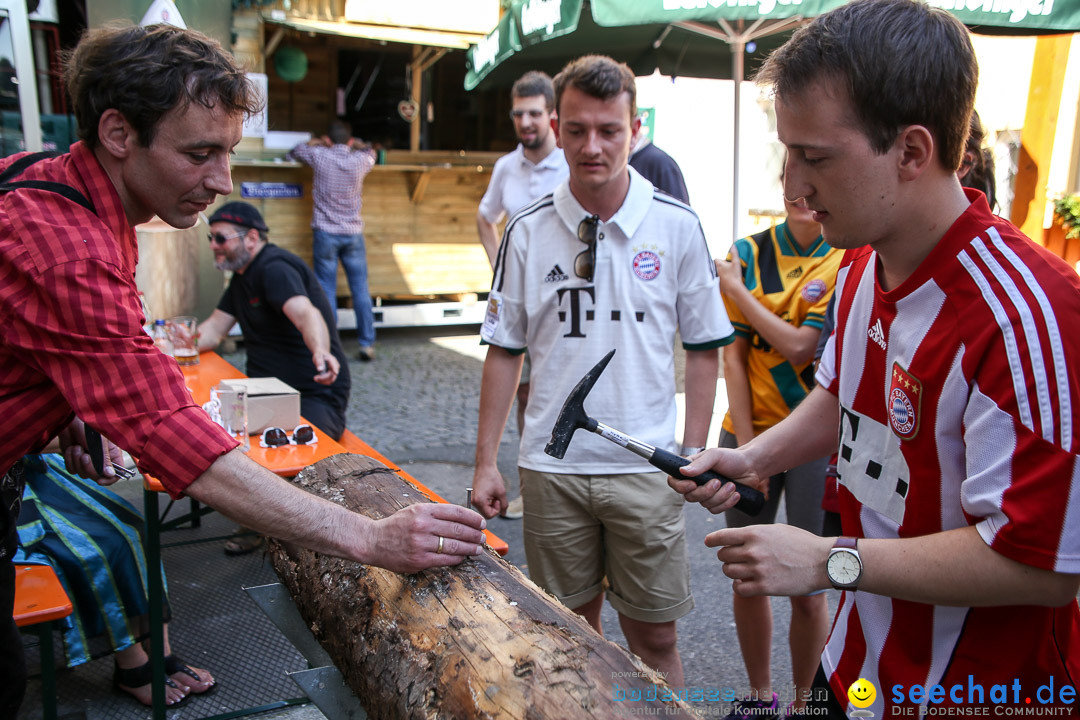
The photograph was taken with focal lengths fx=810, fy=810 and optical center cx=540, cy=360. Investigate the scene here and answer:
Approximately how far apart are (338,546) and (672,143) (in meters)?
11.4

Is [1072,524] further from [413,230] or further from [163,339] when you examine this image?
[413,230]

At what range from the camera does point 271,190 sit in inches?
347

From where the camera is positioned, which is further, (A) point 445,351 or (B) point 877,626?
(A) point 445,351

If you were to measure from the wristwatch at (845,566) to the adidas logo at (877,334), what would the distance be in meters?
0.39

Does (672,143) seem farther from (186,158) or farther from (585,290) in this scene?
(186,158)

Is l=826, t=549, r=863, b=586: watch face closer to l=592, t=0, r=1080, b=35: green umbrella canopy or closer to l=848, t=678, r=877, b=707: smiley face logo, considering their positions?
l=848, t=678, r=877, b=707: smiley face logo

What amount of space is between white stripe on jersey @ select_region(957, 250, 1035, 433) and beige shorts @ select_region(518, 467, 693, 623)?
4.93 feet

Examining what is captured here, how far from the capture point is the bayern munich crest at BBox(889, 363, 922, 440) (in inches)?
56.3

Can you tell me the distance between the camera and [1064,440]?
3.95ft

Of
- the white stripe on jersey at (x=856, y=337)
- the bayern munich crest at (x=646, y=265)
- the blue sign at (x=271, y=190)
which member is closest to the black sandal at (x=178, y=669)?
the bayern munich crest at (x=646, y=265)

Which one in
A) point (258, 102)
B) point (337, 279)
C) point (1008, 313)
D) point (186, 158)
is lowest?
point (337, 279)

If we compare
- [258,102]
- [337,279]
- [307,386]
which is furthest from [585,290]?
[337,279]

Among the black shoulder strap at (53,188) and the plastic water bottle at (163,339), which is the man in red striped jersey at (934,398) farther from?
the plastic water bottle at (163,339)

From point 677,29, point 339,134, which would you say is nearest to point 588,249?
point 677,29
